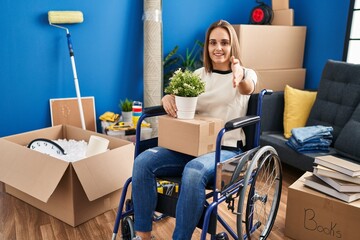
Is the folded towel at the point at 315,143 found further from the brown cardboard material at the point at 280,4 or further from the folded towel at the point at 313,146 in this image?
the brown cardboard material at the point at 280,4

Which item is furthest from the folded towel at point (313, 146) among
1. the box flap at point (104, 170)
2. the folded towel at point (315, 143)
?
the box flap at point (104, 170)

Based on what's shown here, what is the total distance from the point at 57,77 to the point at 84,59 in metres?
0.25

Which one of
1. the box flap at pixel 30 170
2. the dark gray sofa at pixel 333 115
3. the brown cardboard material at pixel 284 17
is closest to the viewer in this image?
the box flap at pixel 30 170

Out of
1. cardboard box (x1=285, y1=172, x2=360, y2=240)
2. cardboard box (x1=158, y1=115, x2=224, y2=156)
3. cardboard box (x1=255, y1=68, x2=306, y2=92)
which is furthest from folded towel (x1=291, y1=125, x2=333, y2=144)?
cardboard box (x1=158, y1=115, x2=224, y2=156)

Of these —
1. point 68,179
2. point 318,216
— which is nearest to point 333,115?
point 318,216

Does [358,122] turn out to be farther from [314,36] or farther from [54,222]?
[54,222]

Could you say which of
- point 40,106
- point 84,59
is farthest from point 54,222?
point 84,59

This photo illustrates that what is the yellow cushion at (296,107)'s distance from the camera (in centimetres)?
266

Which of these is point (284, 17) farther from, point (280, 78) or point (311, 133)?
point (311, 133)

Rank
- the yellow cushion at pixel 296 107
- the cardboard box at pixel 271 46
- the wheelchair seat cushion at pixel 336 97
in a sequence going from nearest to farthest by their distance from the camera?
the wheelchair seat cushion at pixel 336 97, the yellow cushion at pixel 296 107, the cardboard box at pixel 271 46

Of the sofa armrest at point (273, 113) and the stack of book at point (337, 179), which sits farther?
the sofa armrest at point (273, 113)

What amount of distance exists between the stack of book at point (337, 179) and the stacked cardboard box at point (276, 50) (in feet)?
Answer: 4.04

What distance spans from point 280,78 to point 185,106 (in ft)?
5.94

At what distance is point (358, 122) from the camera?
2.24 meters
